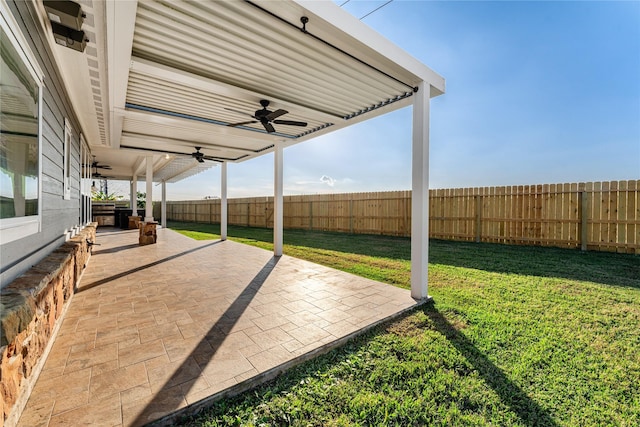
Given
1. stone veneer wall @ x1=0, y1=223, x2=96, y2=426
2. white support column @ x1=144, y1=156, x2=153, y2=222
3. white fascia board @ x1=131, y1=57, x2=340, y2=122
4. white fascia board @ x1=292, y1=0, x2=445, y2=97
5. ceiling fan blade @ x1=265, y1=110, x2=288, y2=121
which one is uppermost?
white fascia board @ x1=292, y1=0, x2=445, y2=97

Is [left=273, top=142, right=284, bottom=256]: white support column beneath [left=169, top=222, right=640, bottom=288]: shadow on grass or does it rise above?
above

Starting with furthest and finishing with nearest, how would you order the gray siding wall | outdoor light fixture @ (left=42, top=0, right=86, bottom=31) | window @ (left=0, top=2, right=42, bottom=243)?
outdoor light fixture @ (left=42, top=0, right=86, bottom=31) < the gray siding wall < window @ (left=0, top=2, right=42, bottom=243)

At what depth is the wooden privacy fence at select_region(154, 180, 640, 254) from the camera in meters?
5.86

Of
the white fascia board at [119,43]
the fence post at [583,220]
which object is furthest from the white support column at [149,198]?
the fence post at [583,220]

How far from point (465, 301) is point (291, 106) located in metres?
3.71

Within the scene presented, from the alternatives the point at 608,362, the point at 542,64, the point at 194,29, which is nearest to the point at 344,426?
the point at 608,362

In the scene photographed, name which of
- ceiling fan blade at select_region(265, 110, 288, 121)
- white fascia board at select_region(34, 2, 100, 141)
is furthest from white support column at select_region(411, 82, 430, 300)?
white fascia board at select_region(34, 2, 100, 141)

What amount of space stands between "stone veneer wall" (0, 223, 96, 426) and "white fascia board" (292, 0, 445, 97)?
2642 mm

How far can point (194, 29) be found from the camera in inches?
94.6

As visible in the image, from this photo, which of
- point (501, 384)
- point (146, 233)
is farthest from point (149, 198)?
point (501, 384)

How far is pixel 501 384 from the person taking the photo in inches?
71.7

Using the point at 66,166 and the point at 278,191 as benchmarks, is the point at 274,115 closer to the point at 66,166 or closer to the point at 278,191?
the point at 278,191

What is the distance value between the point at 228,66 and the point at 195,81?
0.52 metres

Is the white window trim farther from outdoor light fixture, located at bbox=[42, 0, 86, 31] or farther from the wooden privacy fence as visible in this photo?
the wooden privacy fence
